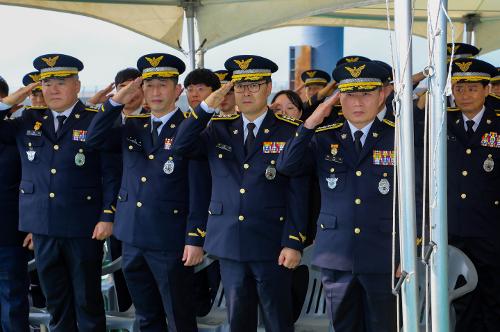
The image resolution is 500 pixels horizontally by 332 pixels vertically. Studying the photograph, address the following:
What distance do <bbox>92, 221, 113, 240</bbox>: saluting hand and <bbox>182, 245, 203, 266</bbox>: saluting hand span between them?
57 centimetres

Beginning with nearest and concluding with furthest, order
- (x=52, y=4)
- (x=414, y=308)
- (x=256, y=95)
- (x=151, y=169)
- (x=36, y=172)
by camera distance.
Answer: (x=414, y=308) < (x=256, y=95) < (x=151, y=169) < (x=36, y=172) < (x=52, y=4)

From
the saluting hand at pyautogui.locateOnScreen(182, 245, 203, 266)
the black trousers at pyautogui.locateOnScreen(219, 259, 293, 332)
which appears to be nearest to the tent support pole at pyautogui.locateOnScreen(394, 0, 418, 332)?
the black trousers at pyautogui.locateOnScreen(219, 259, 293, 332)

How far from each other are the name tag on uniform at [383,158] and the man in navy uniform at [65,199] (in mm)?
1681

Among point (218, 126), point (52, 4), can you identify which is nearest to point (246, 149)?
point (218, 126)

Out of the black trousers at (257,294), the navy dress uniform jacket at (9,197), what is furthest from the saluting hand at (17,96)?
the black trousers at (257,294)

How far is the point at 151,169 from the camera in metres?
4.02

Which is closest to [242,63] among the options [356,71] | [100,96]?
[356,71]

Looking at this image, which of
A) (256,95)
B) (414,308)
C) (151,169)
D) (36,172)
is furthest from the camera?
(36,172)

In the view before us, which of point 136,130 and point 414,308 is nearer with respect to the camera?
point 414,308

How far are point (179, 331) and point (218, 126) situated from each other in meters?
1.16

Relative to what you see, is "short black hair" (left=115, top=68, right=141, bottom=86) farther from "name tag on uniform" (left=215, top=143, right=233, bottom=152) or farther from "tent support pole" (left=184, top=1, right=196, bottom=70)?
"name tag on uniform" (left=215, top=143, right=233, bottom=152)

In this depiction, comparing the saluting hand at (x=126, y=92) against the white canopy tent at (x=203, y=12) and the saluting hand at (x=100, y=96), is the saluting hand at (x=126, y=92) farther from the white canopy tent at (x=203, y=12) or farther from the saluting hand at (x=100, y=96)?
the white canopy tent at (x=203, y=12)

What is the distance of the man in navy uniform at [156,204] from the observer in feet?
13.0

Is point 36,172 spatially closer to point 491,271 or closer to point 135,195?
point 135,195
